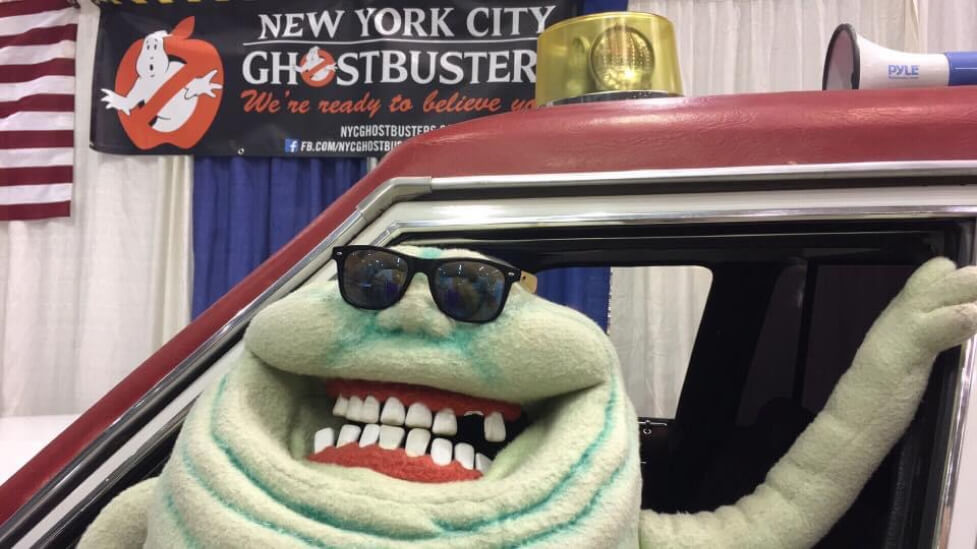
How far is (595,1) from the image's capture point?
254cm

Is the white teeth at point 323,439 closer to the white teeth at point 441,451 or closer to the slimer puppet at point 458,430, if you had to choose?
Result: the slimer puppet at point 458,430

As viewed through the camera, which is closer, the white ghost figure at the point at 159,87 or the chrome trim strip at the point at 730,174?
the chrome trim strip at the point at 730,174

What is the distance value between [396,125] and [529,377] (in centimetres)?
224

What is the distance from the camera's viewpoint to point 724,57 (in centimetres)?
256

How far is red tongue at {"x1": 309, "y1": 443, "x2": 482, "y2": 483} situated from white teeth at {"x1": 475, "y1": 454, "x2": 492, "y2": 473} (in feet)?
0.07

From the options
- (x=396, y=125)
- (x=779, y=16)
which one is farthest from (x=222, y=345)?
(x=779, y=16)

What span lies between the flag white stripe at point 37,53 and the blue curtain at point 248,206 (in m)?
0.85

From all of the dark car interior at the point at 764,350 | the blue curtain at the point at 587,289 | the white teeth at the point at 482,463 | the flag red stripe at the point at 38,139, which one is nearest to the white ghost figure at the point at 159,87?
the flag red stripe at the point at 38,139

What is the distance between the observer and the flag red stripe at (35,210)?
2924 millimetres

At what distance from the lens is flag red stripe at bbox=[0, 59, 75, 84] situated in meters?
2.91

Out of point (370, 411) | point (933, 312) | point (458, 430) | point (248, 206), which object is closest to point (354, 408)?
point (370, 411)

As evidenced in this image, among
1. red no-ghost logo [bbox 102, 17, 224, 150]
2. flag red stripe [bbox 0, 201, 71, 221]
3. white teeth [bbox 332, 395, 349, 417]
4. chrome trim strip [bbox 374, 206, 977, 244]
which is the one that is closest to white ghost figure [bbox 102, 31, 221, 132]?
red no-ghost logo [bbox 102, 17, 224, 150]

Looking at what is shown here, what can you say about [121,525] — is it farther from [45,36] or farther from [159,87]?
[45,36]

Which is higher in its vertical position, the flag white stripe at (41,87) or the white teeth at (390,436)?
the flag white stripe at (41,87)
